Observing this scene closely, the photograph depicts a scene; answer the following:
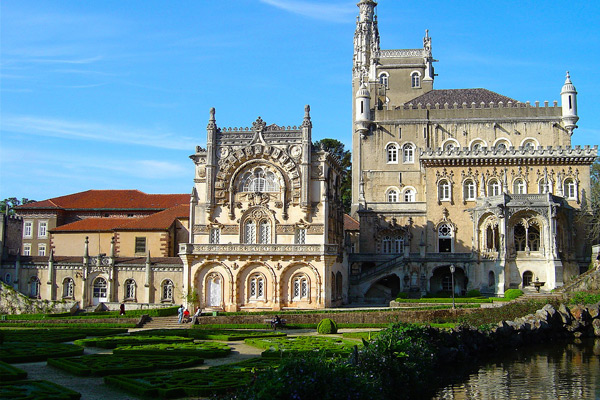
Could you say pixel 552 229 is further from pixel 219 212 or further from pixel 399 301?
pixel 219 212

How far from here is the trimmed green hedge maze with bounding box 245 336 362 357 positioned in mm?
25891

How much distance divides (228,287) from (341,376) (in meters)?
37.0

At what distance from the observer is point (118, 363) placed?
947 inches

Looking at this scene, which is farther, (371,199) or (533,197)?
(371,199)

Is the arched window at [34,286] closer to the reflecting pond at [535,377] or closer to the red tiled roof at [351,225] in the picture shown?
the red tiled roof at [351,225]

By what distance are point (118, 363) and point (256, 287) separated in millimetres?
27997

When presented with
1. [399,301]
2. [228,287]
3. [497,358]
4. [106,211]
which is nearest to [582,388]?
[497,358]

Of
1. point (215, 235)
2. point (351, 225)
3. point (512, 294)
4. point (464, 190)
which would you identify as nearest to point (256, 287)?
point (215, 235)

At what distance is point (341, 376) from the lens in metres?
15.5

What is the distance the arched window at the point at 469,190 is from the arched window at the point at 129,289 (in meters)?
30.9

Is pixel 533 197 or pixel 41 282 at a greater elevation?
pixel 533 197

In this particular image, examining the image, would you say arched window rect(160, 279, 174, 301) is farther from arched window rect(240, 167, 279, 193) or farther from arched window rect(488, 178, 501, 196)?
arched window rect(488, 178, 501, 196)

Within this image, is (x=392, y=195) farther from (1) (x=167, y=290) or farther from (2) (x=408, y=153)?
(1) (x=167, y=290)

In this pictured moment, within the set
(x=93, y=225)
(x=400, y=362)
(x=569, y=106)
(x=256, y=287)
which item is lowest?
(x=400, y=362)
